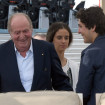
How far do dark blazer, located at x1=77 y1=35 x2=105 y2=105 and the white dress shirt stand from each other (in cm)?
34

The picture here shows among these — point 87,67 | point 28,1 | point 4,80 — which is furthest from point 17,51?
point 28,1

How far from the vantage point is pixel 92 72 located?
6.04 ft

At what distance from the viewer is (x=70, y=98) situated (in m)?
1.05

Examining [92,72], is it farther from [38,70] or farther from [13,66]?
[13,66]

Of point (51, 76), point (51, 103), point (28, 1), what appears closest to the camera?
point (51, 103)

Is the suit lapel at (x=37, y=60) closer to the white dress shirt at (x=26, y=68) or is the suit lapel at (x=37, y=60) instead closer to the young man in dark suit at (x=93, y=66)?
the white dress shirt at (x=26, y=68)

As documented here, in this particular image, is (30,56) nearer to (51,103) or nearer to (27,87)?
(27,87)

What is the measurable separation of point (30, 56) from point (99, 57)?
1.38 ft

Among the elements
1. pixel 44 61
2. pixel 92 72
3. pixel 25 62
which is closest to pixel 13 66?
pixel 25 62

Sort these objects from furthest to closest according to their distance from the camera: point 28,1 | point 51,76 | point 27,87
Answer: point 28,1 → point 51,76 → point 27,87

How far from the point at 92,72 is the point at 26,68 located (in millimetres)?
419

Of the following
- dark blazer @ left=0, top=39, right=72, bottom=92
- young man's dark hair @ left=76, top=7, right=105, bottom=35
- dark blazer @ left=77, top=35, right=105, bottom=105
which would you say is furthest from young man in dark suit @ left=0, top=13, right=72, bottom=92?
young man's dark hair @ left=76, top=7, right=105, bottom=35

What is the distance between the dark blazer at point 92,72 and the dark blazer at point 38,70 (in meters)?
0.11

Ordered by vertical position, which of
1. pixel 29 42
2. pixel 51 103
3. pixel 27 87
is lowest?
pixel 27 87
